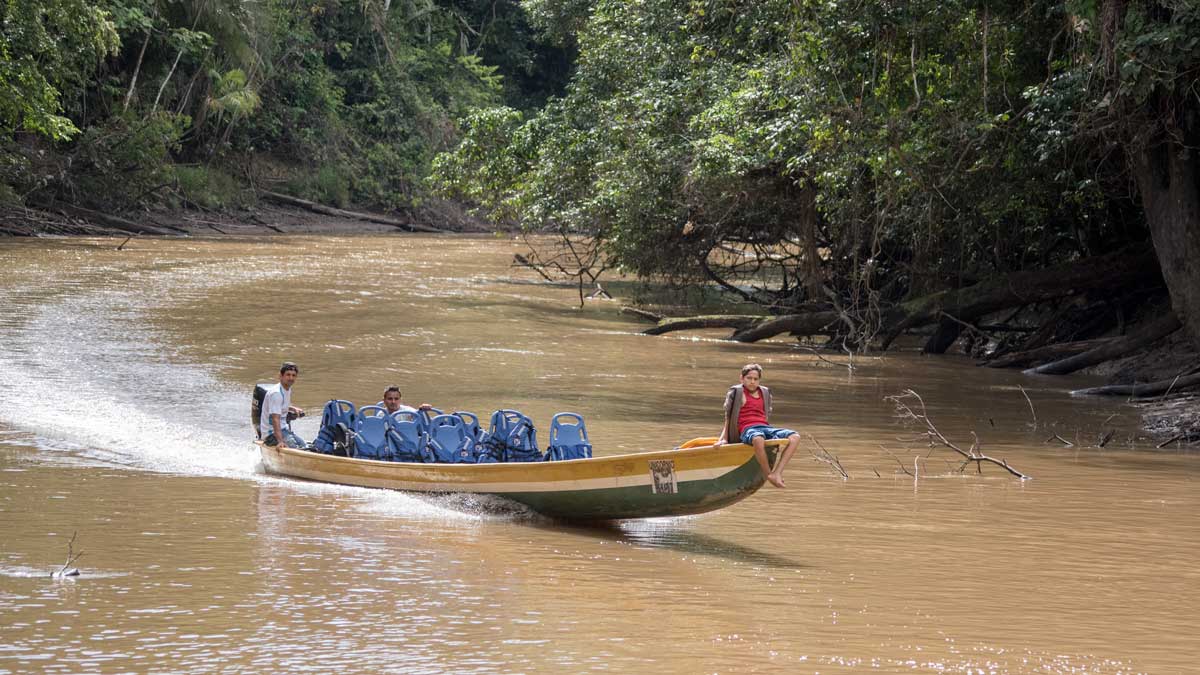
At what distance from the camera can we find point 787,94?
704 inches

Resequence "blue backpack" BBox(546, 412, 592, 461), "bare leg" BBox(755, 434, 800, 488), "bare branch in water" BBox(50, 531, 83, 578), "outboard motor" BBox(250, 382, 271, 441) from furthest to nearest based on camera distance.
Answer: "outboard motor" BBox(250, 382, 271, 441) → "blue backpack" BBox(546, 412, 592, 461) → "bare leg" BBox(755, 434, 800, 488) → "bare branch in water" BBox(50, 531, 83, 578)

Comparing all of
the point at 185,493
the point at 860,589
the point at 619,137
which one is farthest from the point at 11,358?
the point at 860,589

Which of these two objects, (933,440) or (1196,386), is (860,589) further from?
(1196,386)

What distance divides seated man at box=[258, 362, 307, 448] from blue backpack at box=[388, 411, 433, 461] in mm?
1343

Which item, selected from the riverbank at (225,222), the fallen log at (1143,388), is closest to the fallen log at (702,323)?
the fallen log at (1143,388)

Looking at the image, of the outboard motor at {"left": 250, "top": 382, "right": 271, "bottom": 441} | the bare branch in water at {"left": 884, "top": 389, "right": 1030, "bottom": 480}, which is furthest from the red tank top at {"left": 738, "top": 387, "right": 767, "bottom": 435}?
the outboard motor at {"left": 250, "top": 382, "right": 271, "bottom": 441}

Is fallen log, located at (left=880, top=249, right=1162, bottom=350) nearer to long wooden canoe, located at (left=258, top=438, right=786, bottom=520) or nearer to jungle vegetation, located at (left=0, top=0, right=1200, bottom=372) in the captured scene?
jungle vegetation, located at (left=0, top=0, right=1200, bottom=372)

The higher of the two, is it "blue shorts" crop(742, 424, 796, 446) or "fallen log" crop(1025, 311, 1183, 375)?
"fallen log" crop(1025, 311, 1183, 375)

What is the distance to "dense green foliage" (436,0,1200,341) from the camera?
1504 centimetres

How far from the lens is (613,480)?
9953mm

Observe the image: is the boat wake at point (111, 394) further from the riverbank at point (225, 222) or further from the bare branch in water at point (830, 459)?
the riverbank at point (225, 222)

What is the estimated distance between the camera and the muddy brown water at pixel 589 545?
7.51 meters

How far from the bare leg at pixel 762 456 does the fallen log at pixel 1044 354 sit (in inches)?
443

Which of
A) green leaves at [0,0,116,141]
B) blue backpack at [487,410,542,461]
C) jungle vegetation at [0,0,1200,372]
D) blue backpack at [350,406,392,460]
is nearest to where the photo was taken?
blue backpack at [487,410,542,461]
